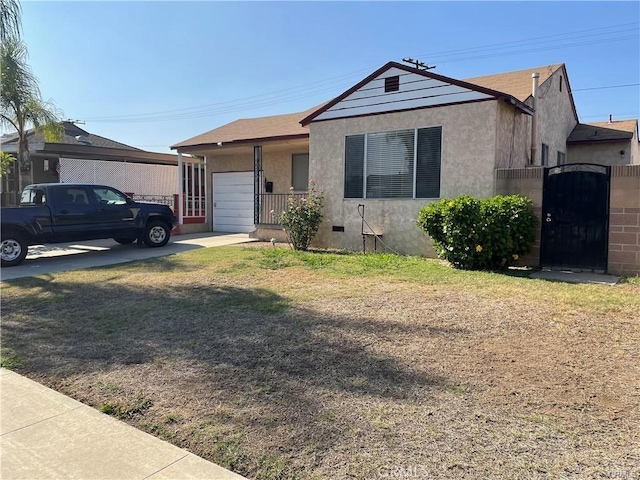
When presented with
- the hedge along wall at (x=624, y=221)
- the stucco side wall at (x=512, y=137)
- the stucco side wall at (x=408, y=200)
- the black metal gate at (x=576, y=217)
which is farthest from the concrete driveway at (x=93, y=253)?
the hedge along wall at (x=624, y=221)

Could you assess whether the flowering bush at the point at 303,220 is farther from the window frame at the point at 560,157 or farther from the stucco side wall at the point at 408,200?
the window frame at the point at 560,157

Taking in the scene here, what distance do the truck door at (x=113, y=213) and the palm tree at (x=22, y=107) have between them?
12.9ft

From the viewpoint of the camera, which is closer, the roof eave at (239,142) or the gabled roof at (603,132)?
the roof eave at (239,142)

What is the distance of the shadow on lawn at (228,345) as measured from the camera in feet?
12.8

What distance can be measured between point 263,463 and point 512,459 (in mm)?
1513

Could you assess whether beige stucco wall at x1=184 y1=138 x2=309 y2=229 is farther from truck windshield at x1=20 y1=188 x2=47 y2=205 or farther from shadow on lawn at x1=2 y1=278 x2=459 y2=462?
shadow on lawn at x1=2 y1=278 x2=459 y2=462

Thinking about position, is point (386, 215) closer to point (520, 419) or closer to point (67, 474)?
point (520, 419)

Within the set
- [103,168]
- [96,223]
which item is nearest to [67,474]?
[96,223]

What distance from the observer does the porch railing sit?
1490 cm

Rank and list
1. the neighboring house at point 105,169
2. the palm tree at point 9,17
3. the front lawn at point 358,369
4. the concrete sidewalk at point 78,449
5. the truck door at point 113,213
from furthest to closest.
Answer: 1. the neighboring house at point 105,169
2. the truck door at point 113,213
3. the palm tree at point 9,17
4. the front lawn at point 358,369
5. the concrete sidewalk at point 78,449

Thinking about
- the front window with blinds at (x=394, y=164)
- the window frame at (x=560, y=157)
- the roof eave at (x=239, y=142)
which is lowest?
the front window with blinds at (x=394, y=164)

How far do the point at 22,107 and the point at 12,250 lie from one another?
21.2 feet

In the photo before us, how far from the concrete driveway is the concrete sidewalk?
21.9 feet

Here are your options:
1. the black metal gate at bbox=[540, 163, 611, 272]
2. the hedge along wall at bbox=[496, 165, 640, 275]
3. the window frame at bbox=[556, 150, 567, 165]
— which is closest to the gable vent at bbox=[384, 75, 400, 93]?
the black metal gate at bbox=[540, 163, 611, 272]
